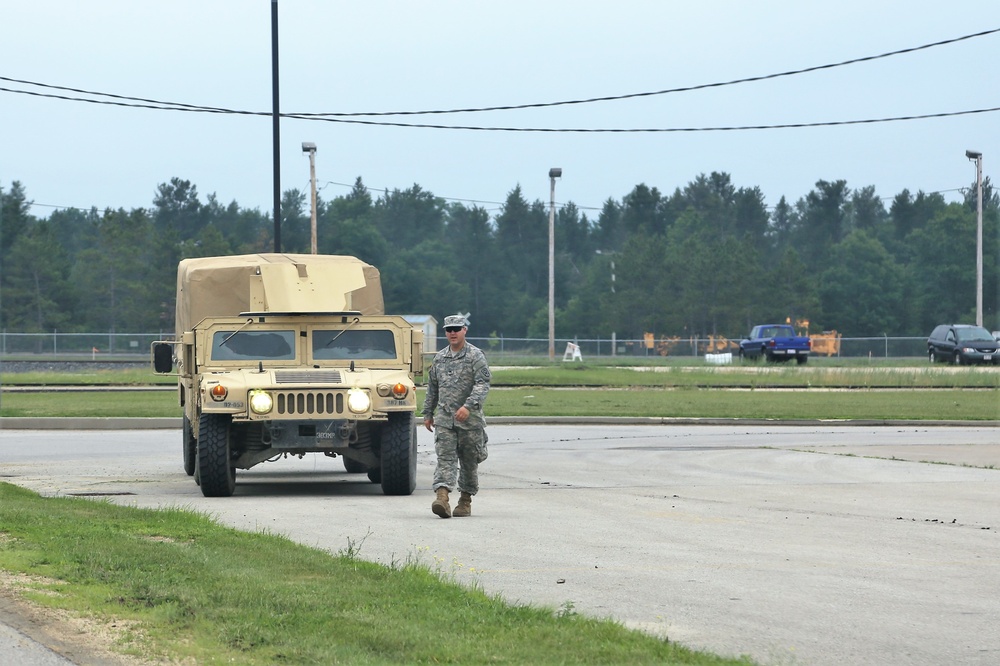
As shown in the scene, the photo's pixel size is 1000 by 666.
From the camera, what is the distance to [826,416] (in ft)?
92.1

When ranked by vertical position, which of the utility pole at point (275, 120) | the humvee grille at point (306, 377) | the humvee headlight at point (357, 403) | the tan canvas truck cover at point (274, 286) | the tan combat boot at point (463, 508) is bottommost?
the tan combat boot at point (463, 508)

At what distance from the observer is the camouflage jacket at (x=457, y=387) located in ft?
41.0

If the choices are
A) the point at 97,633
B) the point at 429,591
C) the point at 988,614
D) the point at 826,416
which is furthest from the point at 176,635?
the point at 826,416

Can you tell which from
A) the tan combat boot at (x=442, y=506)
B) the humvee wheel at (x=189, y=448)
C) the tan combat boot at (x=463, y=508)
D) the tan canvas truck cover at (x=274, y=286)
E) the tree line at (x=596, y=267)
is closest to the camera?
the tan combat boot at (x=442, y=506)

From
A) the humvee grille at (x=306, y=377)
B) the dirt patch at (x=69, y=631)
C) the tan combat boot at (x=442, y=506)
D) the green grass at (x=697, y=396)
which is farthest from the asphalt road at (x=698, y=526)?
the green grass at (x=697, y=396)

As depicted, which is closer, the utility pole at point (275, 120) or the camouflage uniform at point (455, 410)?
the camouflage uniform at point (455, 410)

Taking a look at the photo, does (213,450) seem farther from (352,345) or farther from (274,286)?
(274,286)

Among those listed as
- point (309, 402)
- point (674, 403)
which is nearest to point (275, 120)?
point (674, 403)

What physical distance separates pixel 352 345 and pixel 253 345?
1043mm

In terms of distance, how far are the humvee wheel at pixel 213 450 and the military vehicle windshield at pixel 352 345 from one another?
5.61 ft

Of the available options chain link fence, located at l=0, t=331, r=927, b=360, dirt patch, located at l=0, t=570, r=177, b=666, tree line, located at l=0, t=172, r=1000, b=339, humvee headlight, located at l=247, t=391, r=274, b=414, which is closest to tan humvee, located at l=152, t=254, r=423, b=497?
humvee headlight, located at l=247, t=391, r=274, b=414

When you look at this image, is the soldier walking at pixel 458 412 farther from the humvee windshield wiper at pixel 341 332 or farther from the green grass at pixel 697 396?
the green grass at pixel 697 396

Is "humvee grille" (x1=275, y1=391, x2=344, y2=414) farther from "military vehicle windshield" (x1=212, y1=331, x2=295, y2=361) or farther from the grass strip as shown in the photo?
the grass strip

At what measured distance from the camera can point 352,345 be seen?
1548 cm
